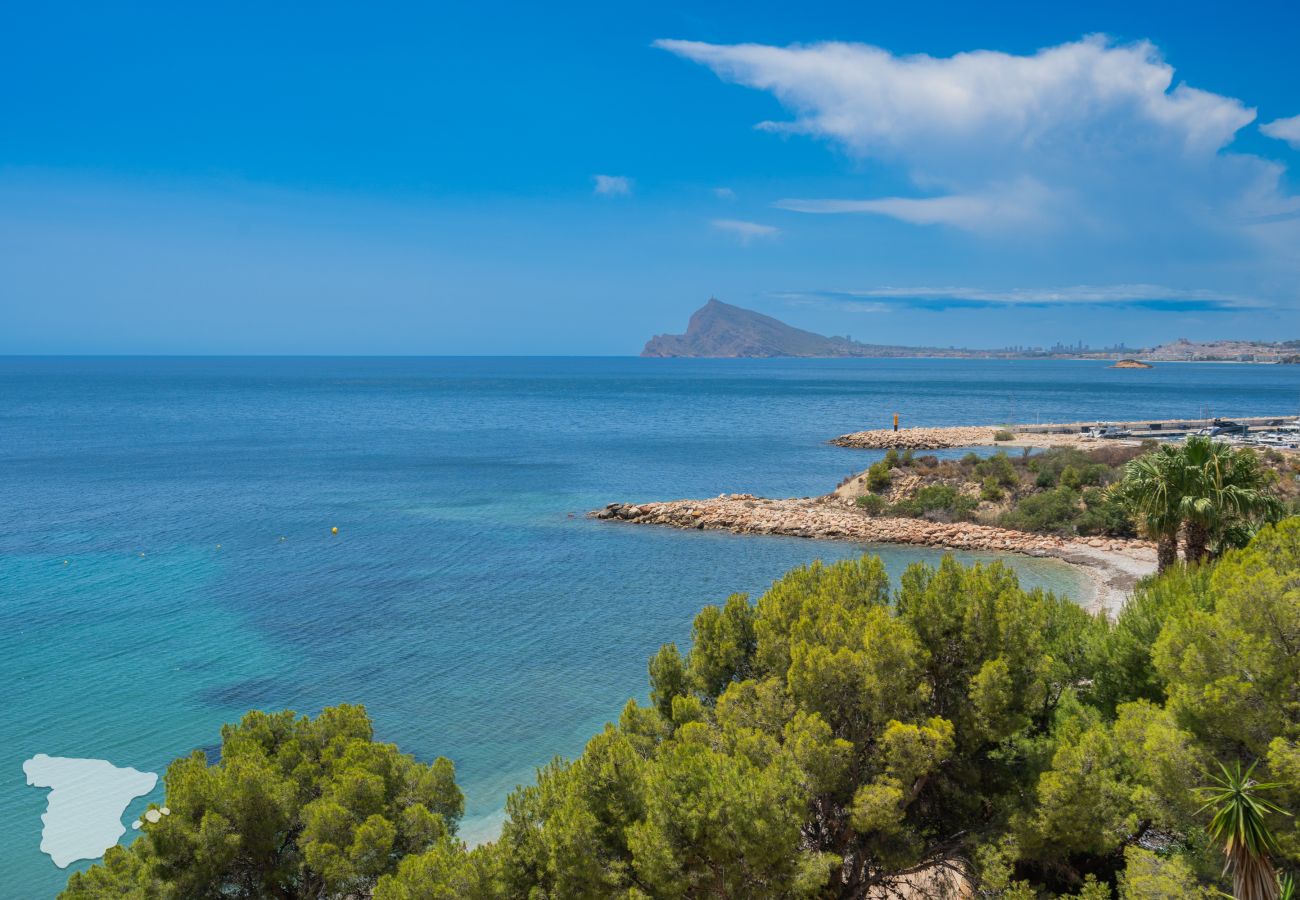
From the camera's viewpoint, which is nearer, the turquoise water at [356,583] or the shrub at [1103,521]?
the turquoise water at [356,583]

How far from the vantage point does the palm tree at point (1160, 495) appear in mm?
19078

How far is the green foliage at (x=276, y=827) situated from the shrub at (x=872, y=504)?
120ft

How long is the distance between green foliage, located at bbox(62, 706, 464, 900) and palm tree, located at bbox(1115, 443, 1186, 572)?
16.4 m

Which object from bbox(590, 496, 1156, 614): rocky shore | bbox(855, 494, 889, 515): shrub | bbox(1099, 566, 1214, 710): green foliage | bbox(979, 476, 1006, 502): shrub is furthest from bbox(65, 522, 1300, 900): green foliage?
bbox(979, 476, 1006, 502): shrub

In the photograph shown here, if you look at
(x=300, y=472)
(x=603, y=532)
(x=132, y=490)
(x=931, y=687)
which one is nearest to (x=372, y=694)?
(x=931, y=687)

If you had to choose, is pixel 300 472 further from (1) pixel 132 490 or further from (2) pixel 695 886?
(2) pixel 695 886

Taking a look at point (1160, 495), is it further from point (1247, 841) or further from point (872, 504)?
point (872, 504)

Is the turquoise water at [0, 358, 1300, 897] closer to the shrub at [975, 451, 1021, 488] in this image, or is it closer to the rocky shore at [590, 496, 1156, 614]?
the rocky shore at [590, 496, 1156, 614]

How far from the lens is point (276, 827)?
10.8m

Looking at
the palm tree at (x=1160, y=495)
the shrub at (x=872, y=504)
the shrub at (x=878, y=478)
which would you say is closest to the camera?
the palm tree at (x=1160, y=495)

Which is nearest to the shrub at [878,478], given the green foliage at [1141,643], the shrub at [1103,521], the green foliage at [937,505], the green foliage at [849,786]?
the green foliage at [937,505]

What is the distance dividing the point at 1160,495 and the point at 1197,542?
1.30m

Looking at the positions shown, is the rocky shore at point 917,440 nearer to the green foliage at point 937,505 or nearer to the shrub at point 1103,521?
the green foliage at point 937,505

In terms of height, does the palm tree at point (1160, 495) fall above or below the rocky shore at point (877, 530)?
above
